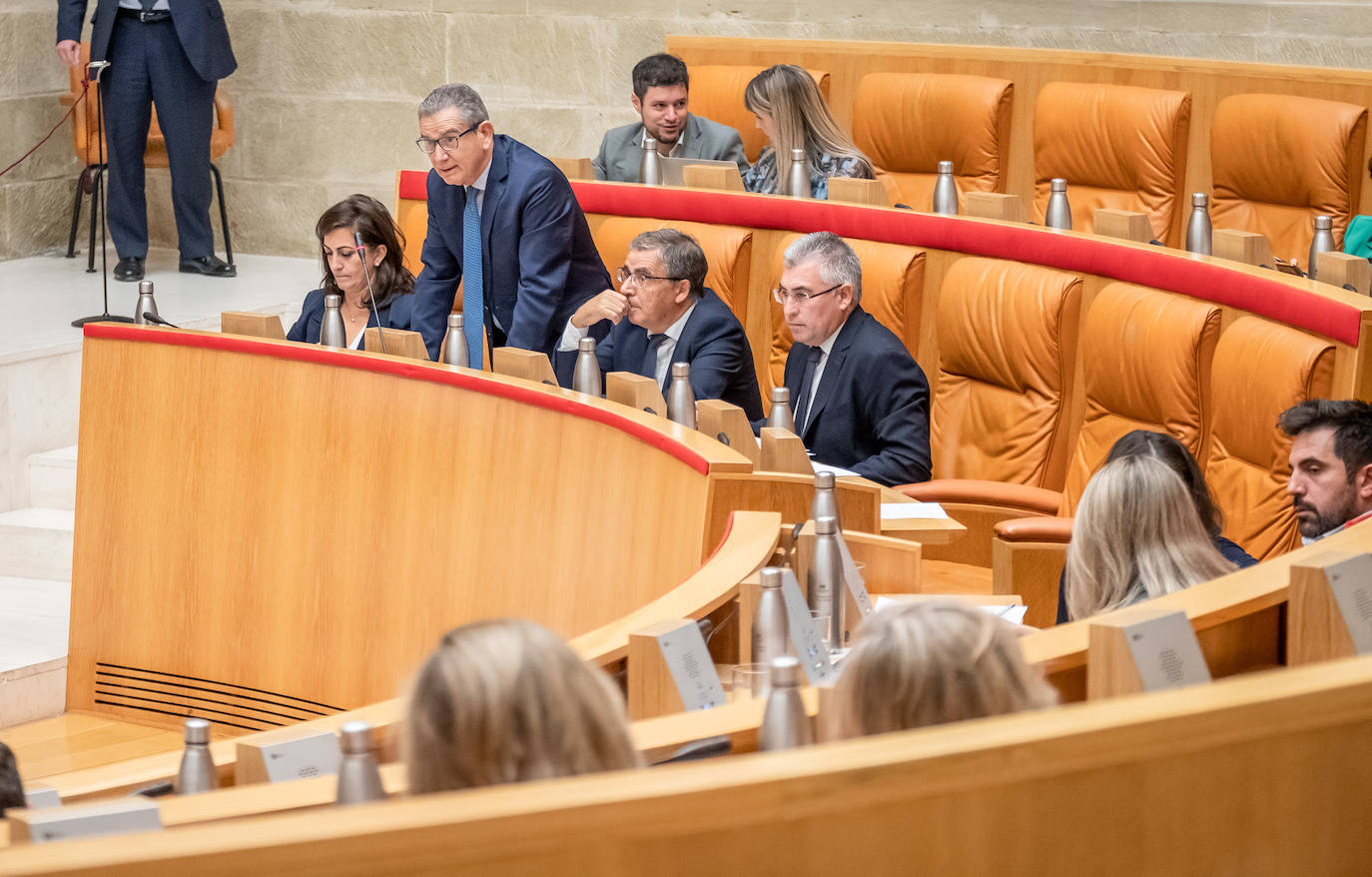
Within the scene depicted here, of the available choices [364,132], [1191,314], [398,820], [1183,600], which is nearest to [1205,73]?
[1191,314]

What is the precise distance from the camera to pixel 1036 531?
10.9 ft

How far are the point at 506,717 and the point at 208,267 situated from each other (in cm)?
588

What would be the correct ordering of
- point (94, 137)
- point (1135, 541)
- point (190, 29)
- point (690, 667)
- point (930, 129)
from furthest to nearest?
point (94, 137)
point (190, 29)
point (930, 129)
point (1135, 541)
point (690, 667)

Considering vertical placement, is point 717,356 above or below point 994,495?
above

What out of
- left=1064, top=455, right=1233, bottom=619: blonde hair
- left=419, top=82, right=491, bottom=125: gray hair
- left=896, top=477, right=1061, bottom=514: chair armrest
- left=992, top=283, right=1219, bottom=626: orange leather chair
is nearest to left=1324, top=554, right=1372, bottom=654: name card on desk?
left=1064, top=455, right=1233, bottom=619: blonde hair

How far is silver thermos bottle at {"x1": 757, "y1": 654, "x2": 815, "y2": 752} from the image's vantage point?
4.85 ft

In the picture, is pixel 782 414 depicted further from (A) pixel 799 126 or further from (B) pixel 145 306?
(A) pixel 799 126

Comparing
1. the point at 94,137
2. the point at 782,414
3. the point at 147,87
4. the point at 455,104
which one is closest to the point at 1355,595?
the point at 782,414

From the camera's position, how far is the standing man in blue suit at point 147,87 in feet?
20.7

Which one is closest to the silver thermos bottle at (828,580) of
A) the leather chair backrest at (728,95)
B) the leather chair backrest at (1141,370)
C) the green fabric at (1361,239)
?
the leather chair backrest at (1141,370)

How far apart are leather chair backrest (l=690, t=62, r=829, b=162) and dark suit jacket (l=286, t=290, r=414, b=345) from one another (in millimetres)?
2138

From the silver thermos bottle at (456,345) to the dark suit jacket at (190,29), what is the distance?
320cm

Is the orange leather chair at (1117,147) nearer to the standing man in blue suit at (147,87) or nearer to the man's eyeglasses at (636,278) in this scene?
the man's eyeglasses at (636,278)

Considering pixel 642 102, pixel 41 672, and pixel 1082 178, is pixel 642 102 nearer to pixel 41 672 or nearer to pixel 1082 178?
pixel 1082 178
